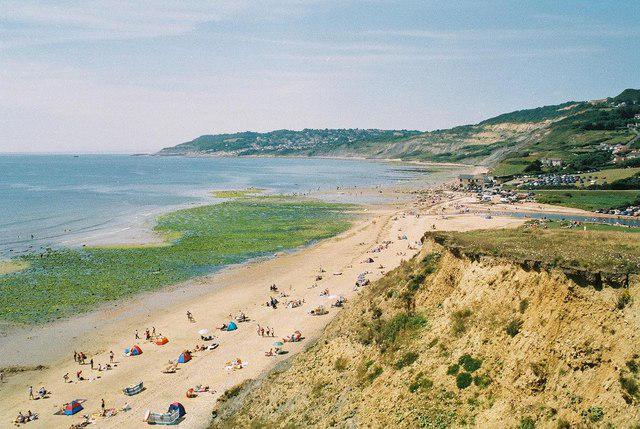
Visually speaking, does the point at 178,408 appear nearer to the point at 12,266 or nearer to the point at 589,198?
the point at 12,266

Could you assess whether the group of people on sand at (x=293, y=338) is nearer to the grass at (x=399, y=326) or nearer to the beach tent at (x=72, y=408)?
the grass at (x=399, y=326)

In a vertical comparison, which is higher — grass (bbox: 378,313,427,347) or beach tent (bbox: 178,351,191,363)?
grass (bbox: 378,313,427,347)

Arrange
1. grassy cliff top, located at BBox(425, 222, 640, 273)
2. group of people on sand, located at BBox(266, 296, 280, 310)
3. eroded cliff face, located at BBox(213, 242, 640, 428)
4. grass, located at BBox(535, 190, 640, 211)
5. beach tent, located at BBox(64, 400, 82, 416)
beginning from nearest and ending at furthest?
eroded cliff face, located at BBox(213, 242, 640, 428) < grassy cliff top, located at BBox(425, 222, 640, 273) < beach tent, located at BBox(64, 400, 82, 416) < group of people on sand, located at BBox(266, 296, 280, 310) < grass, located at BBox(535, 190, 640, 211)

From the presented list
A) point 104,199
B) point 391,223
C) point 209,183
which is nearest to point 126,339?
point 391,223

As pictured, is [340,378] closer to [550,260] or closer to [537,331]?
[537,331]

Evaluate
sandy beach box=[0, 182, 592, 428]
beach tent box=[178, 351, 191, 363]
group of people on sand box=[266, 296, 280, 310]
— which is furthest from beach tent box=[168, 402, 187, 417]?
group of people on sand box=[266, 296, 280, 310]

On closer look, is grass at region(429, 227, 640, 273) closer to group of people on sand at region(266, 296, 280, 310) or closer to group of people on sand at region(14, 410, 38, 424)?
group of people on sand at region(266, 296, 280, 310)

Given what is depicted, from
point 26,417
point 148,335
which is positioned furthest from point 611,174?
point 26,417
